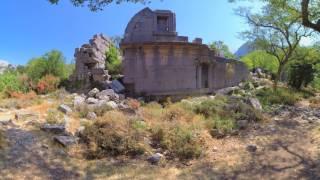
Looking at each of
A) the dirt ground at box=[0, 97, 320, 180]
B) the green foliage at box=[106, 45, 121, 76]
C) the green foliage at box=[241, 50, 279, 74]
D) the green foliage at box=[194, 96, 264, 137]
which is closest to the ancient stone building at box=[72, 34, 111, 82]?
the green foliage at box=[106, 45, 121, 76]

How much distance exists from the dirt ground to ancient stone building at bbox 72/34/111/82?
345 inches

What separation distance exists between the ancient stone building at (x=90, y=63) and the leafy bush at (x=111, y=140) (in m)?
9.63

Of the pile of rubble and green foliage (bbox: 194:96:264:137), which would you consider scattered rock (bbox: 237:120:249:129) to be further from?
the pile of rubble

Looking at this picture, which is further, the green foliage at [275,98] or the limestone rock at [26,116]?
the green foliage at [275,98]

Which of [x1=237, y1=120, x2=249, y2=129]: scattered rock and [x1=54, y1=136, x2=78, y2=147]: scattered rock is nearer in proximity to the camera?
[x1=54, y1=136, x2=78, y2=147]: scattered rock

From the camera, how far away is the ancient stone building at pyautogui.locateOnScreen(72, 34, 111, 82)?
2183 cm

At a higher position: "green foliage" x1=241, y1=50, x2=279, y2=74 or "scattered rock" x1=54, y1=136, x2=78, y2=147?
"green foliage" x1=241, y1=50, x2=279, y2=74

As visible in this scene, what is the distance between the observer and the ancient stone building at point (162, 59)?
21.3m

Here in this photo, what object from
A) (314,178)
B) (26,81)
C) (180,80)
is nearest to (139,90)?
(180,80)

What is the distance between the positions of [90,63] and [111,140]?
38.8ft

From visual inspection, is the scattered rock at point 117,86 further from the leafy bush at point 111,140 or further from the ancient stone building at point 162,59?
the leafy bush at point 111,140

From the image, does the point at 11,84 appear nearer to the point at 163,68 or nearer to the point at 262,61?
the point at 163,68

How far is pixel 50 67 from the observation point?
2366 centimetres

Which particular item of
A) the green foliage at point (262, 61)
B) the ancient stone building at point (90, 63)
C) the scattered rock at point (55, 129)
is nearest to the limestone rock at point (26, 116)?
the scattered rock at point (55, 129)
